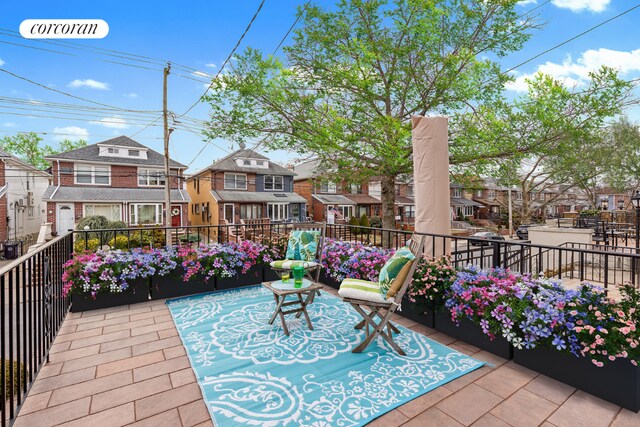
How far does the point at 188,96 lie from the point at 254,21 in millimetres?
9517

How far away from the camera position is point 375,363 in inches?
100

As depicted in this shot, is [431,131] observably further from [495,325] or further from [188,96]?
[188,96]

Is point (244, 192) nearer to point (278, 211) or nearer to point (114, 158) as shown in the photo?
point (278, 211)

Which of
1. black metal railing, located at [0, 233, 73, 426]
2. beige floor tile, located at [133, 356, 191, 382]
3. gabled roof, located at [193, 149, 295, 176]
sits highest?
gabled roof, located at [193, 149, 295, 176]

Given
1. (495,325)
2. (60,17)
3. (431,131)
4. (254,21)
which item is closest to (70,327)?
(495,325)

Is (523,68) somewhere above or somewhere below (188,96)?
below

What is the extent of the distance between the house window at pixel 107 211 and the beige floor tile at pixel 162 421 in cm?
1936

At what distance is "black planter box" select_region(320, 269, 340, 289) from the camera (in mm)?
4900

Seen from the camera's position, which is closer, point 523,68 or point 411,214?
point 523,68

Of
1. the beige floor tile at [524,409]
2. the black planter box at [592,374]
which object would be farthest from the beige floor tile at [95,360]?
the black planter box at [592,374]

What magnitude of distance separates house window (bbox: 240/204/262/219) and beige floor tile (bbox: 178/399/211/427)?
1996 cm

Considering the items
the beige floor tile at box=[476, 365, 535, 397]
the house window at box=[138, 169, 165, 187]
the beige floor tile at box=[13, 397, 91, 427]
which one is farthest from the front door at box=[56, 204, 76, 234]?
the beige floor tile at box=[476, 365, 535, 397]

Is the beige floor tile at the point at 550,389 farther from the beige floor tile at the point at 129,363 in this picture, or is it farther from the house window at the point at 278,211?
the house window at the point at 278,211

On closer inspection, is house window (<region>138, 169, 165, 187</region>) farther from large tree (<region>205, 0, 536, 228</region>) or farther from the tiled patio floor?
the tiled patio floor
